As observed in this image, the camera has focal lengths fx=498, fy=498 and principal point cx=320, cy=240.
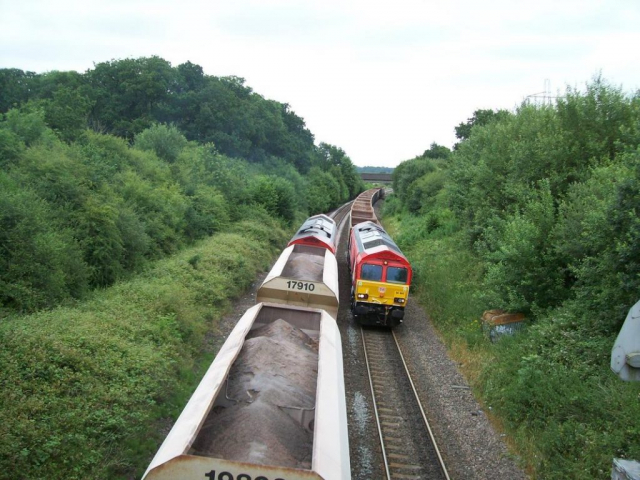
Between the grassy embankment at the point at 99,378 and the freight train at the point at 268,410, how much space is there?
6.14 ft

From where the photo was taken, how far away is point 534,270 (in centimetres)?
1244

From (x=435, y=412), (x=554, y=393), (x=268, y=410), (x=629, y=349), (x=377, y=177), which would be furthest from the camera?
(x=377, y=177)

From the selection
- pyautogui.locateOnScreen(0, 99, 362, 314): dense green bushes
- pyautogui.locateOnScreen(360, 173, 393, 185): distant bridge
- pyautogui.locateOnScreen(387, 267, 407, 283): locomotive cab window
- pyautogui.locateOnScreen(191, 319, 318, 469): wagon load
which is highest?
pyautogui.locateOnScreen(360, 173, 393, 185): distant bridge

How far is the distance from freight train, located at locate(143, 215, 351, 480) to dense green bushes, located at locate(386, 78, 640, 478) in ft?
13.5

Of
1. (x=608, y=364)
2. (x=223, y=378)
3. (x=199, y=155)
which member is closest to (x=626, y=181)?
(x=608, y=364)

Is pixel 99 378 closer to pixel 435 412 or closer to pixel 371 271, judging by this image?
pixel 435 412

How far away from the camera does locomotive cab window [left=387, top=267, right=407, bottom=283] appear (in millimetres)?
15336

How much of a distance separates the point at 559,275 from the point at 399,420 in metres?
5.52

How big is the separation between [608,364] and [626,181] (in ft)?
11.3

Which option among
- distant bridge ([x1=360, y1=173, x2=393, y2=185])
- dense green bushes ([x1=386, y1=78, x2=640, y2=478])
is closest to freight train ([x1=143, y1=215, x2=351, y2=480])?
dense green bushes ([x1=386, y1=78, x2=640, y2=478])

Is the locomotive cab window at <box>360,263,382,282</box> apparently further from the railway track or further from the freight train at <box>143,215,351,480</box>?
the freight train at <box>143,215,351,480</box>

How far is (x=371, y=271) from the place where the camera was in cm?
1534

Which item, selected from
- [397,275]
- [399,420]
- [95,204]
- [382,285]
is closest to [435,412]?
[399,420]

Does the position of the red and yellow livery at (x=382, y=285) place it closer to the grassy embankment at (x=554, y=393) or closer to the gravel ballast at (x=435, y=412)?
the gravel ballast at (x=435, y=412)
